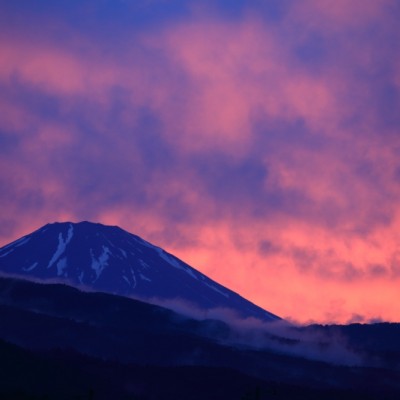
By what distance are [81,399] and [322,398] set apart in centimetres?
5527

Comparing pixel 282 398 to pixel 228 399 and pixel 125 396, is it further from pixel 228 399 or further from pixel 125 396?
pixel 125 396

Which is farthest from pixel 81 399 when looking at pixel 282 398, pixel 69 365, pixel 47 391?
pixel 282 398

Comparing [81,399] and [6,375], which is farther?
[6,375]

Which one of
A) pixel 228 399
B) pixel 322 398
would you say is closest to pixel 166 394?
pixel 228 399

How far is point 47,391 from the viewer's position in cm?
16788

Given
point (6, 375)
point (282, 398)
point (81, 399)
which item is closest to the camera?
point (81, 399)

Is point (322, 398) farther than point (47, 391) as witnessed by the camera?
Yes

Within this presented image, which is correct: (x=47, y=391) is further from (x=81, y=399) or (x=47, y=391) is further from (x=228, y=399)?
(x=228, y=399)

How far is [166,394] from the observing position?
198750 millimetres

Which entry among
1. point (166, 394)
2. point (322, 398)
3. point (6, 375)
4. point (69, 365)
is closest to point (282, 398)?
point (322, 398)

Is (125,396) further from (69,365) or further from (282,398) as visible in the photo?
(282,398)

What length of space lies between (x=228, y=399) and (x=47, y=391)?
44.4m

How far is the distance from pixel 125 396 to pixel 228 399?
1015 inches

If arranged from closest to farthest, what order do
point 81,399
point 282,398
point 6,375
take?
point 81,399 → point 6,375 → point 282,398
